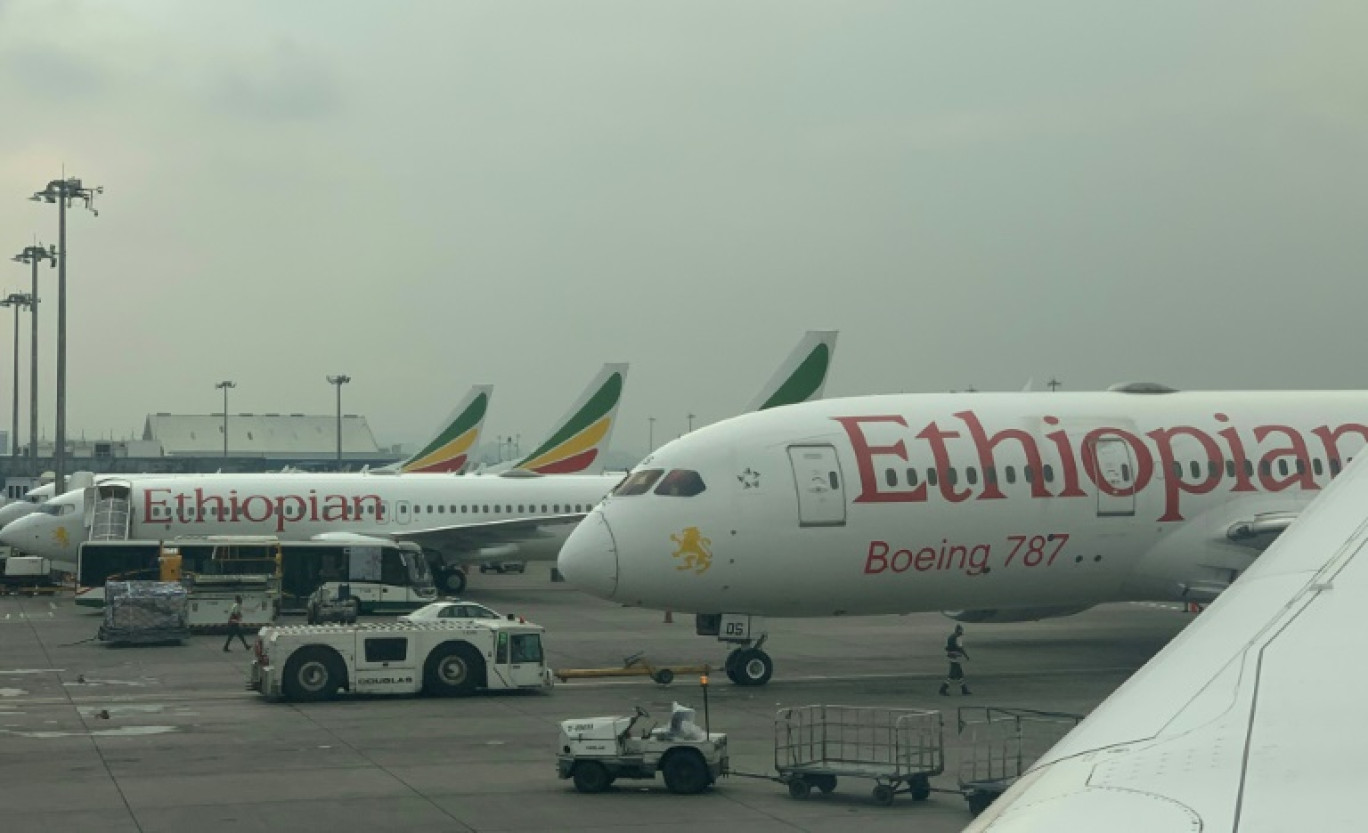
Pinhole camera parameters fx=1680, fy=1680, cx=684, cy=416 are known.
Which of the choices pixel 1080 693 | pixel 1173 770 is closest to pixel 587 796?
pixel 1080 693

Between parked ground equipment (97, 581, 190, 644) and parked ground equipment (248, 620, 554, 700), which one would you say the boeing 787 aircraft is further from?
parked ground equipment (97, 581, 190, 644)

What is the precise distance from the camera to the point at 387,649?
28156 mm

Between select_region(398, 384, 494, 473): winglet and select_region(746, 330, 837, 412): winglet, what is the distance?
872 inches

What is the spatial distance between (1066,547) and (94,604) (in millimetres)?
29936

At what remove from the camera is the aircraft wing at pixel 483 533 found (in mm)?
55875

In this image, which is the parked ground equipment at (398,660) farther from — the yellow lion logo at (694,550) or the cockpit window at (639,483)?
the yellow lion logo at (694,550)

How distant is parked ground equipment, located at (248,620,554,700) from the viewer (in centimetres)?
2773

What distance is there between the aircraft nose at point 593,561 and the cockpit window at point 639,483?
1.90ft

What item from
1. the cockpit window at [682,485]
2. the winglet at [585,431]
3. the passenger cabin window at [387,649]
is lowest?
the passenger cabin window at [387,649]

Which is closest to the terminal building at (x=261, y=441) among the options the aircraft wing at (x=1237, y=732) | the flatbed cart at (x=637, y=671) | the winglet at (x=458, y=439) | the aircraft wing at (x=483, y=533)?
the winglet at (x=458, y=439)

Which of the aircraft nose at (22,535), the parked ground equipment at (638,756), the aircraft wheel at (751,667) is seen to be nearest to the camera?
the parked ground equipment at (638,756)

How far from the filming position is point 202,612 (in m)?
41.9

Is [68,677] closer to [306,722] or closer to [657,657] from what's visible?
[306,722]

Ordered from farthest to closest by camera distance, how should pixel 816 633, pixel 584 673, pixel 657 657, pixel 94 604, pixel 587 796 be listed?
1. pixel 94 604
2. pixel 816 633
3. pixel 657 657
4. pixel 584 673
5. pixel 587 796
